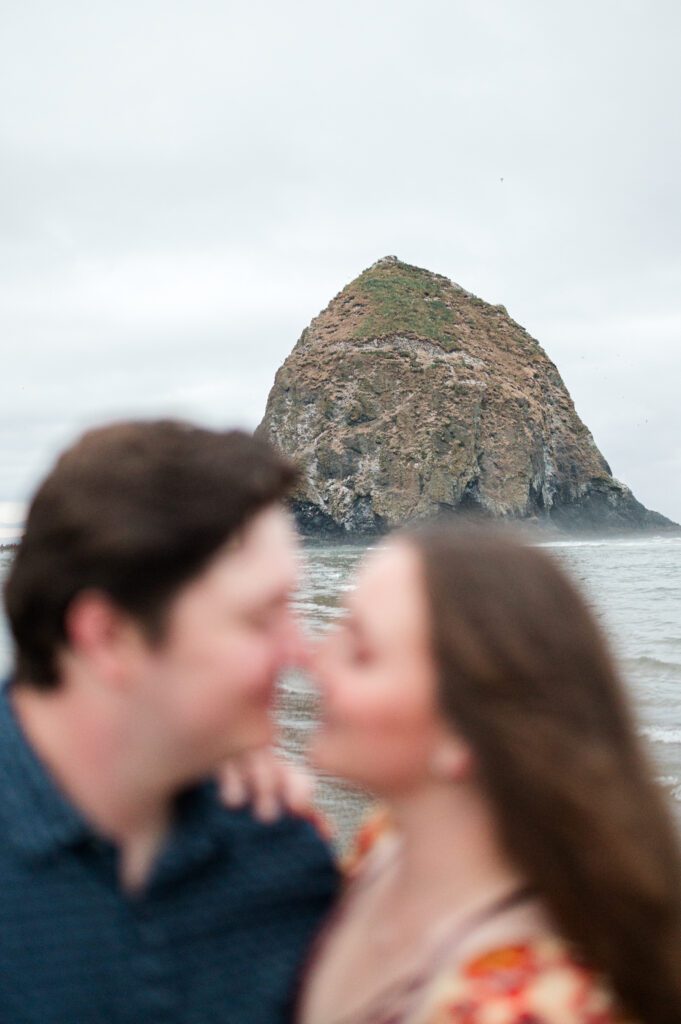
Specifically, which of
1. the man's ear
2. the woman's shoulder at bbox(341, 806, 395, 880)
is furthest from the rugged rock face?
the man's ear

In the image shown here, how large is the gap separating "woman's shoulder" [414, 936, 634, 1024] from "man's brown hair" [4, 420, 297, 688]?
53cm

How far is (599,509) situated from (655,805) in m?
87.2

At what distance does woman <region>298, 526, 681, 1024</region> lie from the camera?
3.72ft

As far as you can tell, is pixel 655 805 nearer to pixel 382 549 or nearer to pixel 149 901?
pixel 382 549

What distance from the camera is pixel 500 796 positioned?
118 centimetres

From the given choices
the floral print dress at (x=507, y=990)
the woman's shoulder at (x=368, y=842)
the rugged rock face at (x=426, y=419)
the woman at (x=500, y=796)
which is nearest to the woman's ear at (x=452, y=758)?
the woman at (x=500, y=796)

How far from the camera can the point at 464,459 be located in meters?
74.8

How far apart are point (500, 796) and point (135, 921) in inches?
21.0

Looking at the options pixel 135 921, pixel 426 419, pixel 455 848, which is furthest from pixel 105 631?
pixel 426 419

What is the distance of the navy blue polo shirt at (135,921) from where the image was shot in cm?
136

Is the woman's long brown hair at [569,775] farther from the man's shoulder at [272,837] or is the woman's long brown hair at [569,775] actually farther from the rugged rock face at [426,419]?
the rugged rock face at [426,419]

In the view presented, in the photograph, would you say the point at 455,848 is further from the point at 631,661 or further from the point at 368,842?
the point at 631,661

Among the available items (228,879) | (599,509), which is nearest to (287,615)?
(228,879)

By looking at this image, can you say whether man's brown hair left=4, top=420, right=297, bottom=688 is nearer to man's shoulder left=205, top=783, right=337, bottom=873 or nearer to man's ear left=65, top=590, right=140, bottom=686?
man's ear left=65, top=590, right=140, bottom=686
